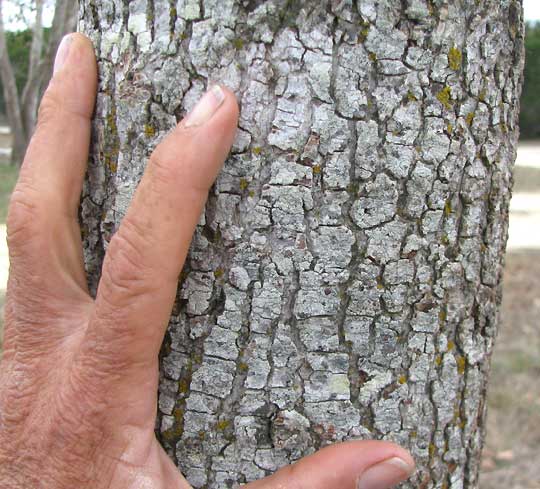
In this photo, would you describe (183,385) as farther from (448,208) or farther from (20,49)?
(20,49)

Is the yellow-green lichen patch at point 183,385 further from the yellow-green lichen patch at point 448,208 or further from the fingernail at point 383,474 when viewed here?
the yellow-green lichen patch at point 448,208

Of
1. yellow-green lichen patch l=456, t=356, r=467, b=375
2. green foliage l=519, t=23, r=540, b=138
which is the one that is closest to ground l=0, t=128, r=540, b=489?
yellow-green lichen patch l=456, t=356, r=467, b=375

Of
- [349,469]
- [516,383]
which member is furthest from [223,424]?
[516,383]

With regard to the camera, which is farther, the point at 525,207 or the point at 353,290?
the point at 525,207

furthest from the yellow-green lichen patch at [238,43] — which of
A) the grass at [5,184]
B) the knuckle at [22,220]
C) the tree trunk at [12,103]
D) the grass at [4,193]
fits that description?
the tree trunk at [12,103]

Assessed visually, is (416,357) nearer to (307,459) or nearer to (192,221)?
(307,459)

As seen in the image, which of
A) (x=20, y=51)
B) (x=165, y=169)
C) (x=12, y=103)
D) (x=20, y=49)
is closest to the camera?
(x=165, y=169)

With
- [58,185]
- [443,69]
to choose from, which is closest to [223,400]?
[58,185]

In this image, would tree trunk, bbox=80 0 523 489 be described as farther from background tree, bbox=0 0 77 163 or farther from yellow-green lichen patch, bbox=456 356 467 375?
background tree, bbox=0 0 77 163
